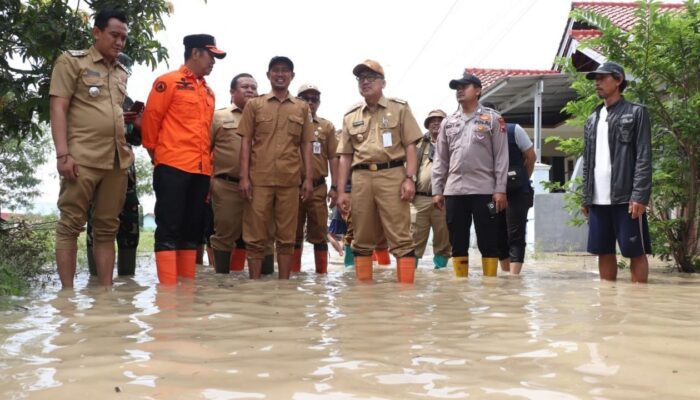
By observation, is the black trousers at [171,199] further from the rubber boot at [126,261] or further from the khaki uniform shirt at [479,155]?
the khaki uniform shirt at [479,155]

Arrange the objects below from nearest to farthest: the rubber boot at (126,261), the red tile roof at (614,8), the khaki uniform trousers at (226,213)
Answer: the rubber boot at (126,261) < the khaki uniform trousers at (226,213) < the red tile roof at (614,8)

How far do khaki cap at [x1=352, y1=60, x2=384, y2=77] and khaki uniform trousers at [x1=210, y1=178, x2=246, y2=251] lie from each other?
1702 mm

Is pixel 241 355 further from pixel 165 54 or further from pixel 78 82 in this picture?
pixel 165 54

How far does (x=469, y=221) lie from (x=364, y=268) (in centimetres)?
101

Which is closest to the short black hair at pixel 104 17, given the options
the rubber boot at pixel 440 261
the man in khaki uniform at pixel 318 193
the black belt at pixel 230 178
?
the black belt at pixel 230 178

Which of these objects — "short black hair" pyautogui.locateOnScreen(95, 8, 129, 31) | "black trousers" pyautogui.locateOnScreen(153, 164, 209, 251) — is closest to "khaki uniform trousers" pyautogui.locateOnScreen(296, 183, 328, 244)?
"black trousers" pyautogui.locateOnScreen(153, 164, 209, 251)

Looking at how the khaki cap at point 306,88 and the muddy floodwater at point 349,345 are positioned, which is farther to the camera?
the khaki cap at point 306,88

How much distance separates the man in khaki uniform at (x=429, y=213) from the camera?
8305 millimetres

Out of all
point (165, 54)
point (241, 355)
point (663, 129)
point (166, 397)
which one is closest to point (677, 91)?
point (663, 129)

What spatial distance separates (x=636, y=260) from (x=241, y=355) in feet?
12.9

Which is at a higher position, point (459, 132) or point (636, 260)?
point (459, 132)

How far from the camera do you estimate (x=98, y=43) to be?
5.18 meters

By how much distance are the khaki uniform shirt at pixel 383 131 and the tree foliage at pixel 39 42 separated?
2.08m

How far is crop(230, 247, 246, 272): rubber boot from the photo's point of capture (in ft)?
24.4
